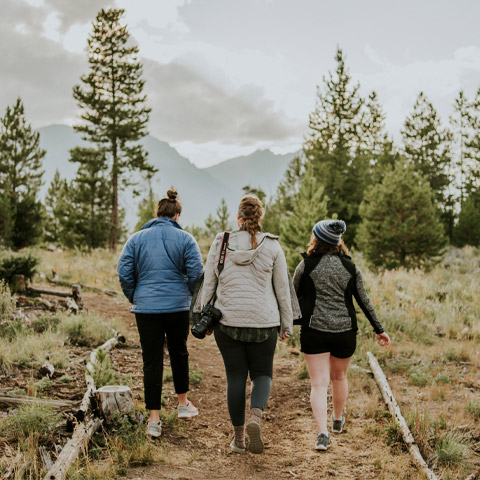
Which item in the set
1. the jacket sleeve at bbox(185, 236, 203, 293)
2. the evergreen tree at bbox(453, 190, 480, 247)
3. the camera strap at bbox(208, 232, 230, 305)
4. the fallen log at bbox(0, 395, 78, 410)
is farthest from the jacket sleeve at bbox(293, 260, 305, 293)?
the evergreen tree at bbox(453, 190, 480, 247)

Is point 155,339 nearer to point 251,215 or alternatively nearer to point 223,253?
point 223,253

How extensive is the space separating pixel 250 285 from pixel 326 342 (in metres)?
1.02

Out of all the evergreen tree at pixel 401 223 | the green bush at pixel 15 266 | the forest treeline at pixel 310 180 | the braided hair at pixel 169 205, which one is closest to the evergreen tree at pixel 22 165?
the forest treeline at pixel 310 180

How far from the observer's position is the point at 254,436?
3.85m

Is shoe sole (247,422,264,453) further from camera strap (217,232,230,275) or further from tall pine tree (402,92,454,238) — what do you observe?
tall pine tree (402,92,454,238)

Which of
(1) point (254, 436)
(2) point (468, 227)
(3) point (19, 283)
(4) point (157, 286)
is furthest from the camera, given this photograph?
(2) point (468, 227)

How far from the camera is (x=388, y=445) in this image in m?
4.54

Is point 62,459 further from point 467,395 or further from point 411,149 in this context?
point 411,149

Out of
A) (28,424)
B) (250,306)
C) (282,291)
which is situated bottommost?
(28,424)

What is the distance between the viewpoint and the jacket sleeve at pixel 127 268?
4389 mm

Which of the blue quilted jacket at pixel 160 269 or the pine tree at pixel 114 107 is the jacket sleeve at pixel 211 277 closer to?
the blue quilted jacket at pixel 160 269

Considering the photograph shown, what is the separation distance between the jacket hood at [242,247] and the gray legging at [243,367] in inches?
25.8

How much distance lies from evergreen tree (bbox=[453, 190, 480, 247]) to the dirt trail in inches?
872

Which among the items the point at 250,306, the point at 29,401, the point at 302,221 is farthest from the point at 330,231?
the point at 302,221
